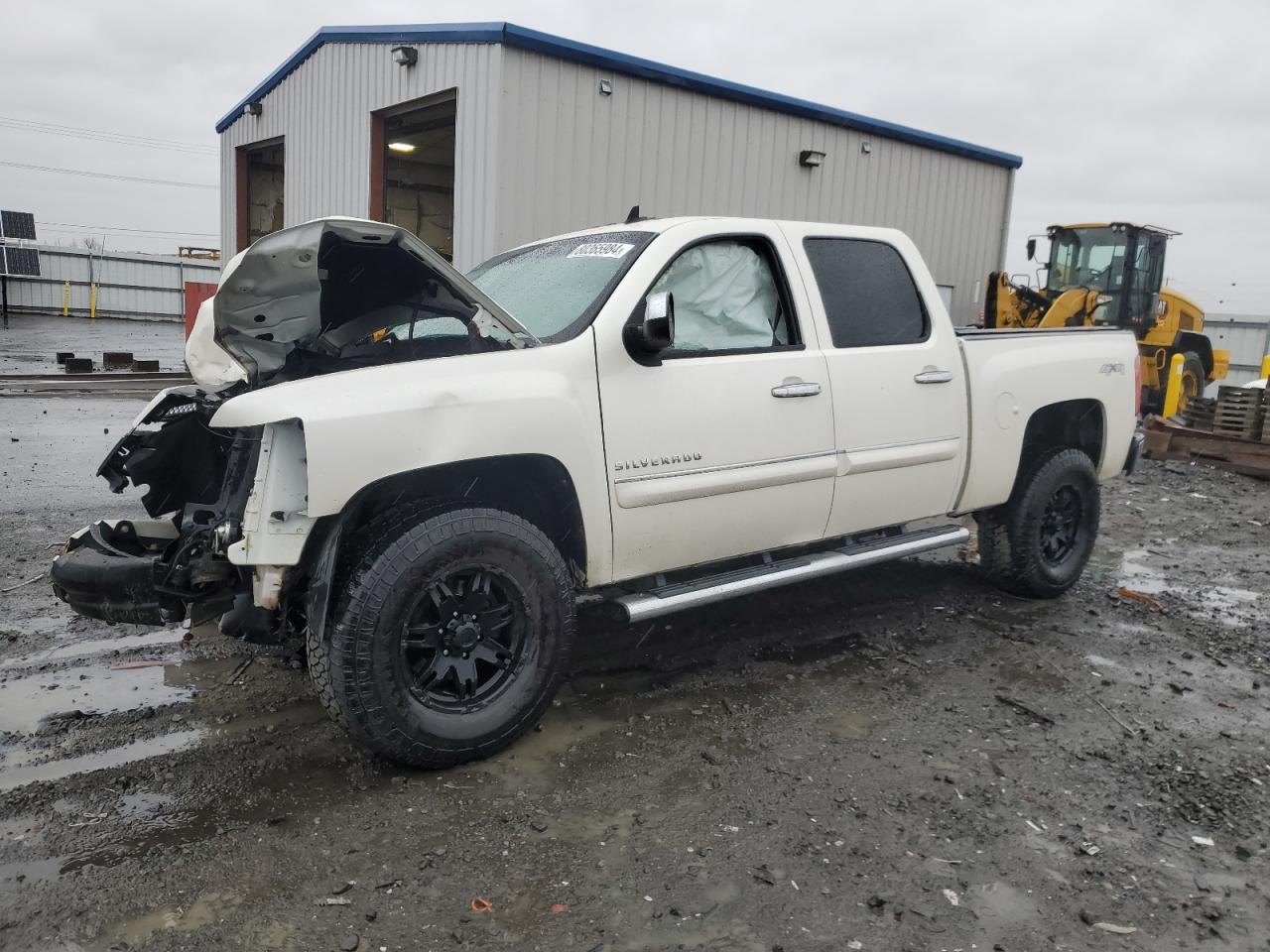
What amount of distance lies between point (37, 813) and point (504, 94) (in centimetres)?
835

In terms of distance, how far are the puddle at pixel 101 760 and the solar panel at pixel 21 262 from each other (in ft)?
112

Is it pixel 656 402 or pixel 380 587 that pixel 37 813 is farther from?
pixel 656 402

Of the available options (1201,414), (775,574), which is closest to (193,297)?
(775,574)

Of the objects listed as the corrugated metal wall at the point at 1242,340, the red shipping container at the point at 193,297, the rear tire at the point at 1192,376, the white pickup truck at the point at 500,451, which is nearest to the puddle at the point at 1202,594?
the white pickup truck at the point at 500,451

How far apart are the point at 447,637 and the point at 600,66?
872cm

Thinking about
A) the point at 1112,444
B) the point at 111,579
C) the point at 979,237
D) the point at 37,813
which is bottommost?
the point at 37,813

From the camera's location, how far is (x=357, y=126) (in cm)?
1205

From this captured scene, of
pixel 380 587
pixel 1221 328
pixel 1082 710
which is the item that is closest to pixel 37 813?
pixel 380 587

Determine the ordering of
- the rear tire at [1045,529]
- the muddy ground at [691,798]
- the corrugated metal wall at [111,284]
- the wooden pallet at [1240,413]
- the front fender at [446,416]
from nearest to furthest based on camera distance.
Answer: the muddy ground at [691,798] < the front fender at [446,416] < the rear tire at [1045,529] < the wooden pallet at [1240,413] < the corrugated metal wall at [111,284]

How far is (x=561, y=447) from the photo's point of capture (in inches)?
132

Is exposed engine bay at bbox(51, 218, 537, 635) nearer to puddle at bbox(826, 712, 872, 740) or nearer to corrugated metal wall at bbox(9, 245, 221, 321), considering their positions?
puddle at bbox(826, 712, 872, 740)

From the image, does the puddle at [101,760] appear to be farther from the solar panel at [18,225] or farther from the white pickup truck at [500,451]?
the solar panel at [18,225]

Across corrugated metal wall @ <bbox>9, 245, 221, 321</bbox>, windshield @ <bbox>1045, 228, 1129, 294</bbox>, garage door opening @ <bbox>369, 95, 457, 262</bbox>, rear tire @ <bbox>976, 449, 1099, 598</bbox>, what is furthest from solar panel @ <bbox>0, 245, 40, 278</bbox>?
rear tire @ <bbox>976, 449, 1099, 598</bbox>

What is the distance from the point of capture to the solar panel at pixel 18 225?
31.5 m
